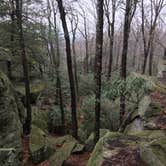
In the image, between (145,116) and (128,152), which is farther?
(145,116)

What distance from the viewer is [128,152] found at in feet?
14.6

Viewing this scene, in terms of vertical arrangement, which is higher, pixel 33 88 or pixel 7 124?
pixel 33 88

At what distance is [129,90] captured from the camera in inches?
350

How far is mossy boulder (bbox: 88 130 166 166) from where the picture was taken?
13.9 ft

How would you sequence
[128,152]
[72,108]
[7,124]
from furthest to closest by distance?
[72,108]
[7,124]
[128,152]

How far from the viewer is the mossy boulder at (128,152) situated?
425 centimetres

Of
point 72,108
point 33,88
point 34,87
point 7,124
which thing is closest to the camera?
point 7,124

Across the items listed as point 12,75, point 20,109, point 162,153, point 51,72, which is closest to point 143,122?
point 162,153

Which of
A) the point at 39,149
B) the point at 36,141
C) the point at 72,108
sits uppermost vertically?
the point at 72,108

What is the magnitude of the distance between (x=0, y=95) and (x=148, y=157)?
5.50 meters

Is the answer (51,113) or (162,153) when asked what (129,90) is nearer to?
(162,153)

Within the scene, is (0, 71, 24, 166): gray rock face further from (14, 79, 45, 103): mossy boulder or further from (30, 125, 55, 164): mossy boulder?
(14, 79, 45, 103): mossy boulder

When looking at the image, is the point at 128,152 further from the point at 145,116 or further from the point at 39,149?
the point at 39,149

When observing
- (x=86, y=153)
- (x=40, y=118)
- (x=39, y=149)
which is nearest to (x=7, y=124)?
(x=39, y=149)
